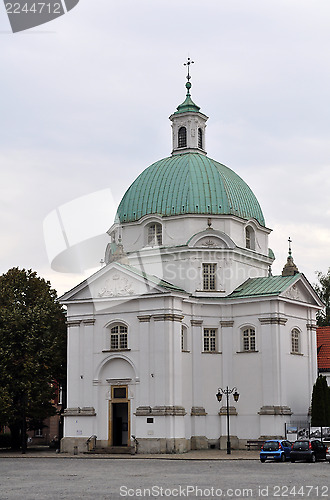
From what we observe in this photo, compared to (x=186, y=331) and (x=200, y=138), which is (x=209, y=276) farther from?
(x=200, y=138)

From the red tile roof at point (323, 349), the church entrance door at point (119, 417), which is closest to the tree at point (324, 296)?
the red tile roof at point (323, 349)

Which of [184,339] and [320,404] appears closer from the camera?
[320,404]

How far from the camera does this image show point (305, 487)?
23.4 metres

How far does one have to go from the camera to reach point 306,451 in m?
36.8

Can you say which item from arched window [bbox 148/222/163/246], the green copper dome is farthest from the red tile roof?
arched window [bbox 148/222/163/246]

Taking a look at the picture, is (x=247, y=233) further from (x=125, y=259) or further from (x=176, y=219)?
(x=125, y=259)

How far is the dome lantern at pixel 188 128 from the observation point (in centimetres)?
5888

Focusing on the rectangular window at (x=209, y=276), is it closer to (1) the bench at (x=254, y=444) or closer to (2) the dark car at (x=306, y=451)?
(1) the bench at (x=254, y=444)

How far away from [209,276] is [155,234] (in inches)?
197

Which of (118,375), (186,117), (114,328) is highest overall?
(186,117)

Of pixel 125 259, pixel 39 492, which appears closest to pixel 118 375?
pixel 125 259

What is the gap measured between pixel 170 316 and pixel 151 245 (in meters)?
7.64

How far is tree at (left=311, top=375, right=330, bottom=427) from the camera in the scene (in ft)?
161

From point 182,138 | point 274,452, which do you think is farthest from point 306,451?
point 182,138
